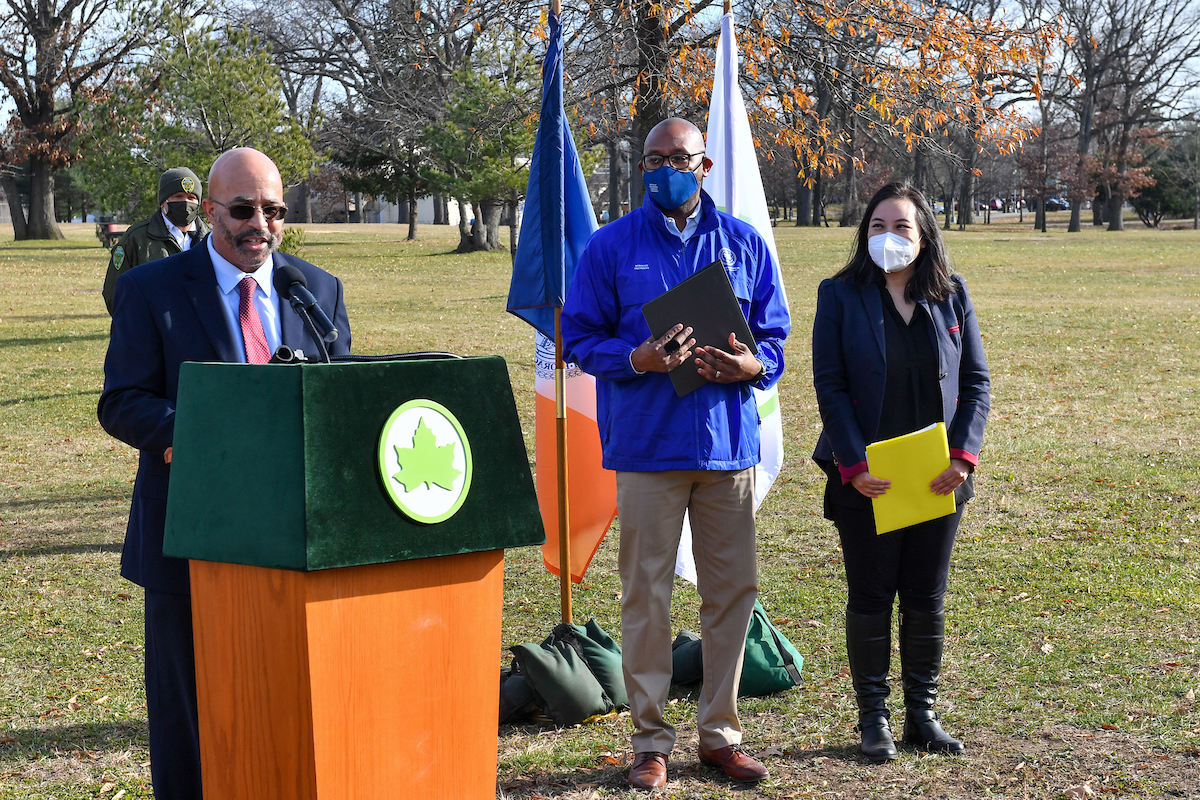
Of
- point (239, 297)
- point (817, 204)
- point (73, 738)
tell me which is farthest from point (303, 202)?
point (239, 297)

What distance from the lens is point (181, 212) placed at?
8219 mm

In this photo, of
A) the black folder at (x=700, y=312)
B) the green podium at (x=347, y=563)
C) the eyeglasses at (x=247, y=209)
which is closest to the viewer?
the green podium at (x=347, y=563)

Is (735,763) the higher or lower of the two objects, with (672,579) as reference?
lower

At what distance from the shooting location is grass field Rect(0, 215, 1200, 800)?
4.32 m

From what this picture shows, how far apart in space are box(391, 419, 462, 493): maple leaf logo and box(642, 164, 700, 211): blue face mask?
1.92 meters

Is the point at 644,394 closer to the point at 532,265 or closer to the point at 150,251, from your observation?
the point at 532,265

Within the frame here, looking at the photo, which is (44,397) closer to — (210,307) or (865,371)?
(210,307)

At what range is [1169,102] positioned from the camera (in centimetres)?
6091

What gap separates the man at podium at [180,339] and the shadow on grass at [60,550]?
15.0 ft

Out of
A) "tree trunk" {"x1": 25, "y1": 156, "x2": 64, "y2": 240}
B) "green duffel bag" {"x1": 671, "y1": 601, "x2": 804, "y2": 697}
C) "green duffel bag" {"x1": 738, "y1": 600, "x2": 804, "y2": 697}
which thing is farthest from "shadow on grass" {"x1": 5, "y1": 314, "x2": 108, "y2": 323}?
"tree trunk" {"x1": 25, "y1": 156, "x2": 64, "y2": 240}

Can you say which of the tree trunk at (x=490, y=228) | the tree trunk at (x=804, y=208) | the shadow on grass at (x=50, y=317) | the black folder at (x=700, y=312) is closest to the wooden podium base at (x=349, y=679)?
the black folder at (x=700, y=312)

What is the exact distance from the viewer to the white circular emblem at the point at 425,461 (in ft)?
8.06

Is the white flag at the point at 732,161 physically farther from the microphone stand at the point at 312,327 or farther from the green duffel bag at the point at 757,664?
the microphone stand at the point at 312,327

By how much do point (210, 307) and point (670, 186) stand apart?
5.70ft
